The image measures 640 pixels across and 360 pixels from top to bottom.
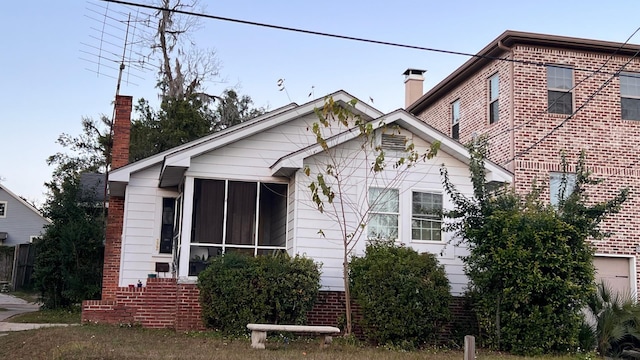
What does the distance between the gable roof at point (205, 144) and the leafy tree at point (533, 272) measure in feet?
13.3

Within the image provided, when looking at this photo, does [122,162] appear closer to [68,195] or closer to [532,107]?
[68,195]

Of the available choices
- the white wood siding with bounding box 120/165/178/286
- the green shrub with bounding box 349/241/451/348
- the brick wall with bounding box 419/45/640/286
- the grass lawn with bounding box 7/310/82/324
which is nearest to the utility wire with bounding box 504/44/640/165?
the brick wall with bounding box 419/45/640/286

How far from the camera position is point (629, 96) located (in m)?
19.7

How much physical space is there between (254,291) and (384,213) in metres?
3.61

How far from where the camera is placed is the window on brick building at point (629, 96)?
19.7 meters

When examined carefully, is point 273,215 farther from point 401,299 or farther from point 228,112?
point 228,112

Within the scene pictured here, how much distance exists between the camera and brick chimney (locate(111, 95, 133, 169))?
18.3m

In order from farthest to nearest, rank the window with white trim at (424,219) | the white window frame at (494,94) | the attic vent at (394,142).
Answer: the white window frame at (494,94) → the attic vent at (394,142) → the window with white trim at (424,219)

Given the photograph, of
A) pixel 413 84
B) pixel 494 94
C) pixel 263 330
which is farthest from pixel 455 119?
pixel 263 330

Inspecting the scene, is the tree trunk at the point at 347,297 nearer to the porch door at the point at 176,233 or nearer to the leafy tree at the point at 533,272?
the leafy tree at the point at 533,272

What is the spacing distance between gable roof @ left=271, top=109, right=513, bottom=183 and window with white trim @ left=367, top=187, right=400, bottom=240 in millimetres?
1402

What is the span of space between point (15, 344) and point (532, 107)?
13.5m

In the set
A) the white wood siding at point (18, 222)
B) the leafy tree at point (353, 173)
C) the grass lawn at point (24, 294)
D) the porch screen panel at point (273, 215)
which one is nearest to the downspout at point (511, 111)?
the leafy tree at point (353, 173)

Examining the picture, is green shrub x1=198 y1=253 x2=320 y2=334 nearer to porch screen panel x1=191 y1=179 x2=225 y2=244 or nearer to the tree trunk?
the tree trunk
